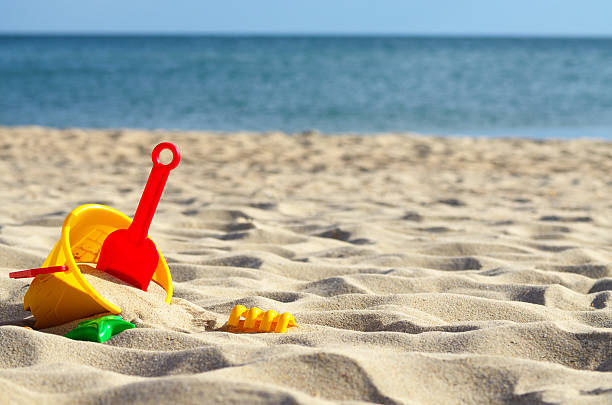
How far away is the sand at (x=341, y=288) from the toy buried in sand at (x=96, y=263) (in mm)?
56

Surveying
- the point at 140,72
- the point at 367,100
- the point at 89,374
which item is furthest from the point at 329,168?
the point at 140,72

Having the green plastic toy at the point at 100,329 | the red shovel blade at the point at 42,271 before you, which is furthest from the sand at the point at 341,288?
the red shovel blade at the point at 42,271

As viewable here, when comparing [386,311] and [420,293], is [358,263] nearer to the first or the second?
[420,293]

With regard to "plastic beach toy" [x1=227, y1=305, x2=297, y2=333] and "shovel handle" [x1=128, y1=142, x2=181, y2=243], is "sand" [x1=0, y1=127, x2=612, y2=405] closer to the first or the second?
"plastic beach toy" [x1=227, y1=305, x2=297, y2=333]

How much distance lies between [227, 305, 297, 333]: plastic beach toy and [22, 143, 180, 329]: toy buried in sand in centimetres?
25

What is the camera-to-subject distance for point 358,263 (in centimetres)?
270

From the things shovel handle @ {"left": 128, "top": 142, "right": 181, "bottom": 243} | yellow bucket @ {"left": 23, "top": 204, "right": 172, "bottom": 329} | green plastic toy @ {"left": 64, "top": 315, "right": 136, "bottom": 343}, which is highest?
shovel handle @ {"left": 128, "top": 142, "right": 181, "bottom": 243}

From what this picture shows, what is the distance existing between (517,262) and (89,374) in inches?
75.6

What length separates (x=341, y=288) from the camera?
2289 millimetres

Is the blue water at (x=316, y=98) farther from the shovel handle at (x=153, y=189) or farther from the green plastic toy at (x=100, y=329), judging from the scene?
the green plastic toy at (x=100, y=329)

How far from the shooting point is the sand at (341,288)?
4.54 feet

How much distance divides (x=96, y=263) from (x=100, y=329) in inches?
15.2

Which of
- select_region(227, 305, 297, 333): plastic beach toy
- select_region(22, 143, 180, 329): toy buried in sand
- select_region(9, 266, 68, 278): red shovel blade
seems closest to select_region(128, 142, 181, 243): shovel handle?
select_region(22, 143, 180, 329): toy buried in sand

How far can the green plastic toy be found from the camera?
1652mm
